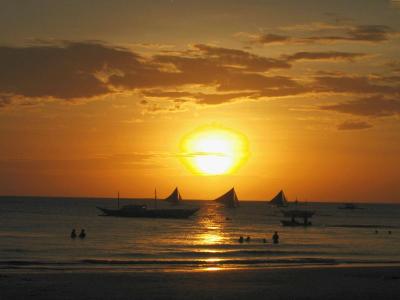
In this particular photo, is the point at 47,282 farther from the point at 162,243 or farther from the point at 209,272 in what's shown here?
the point at 162,243

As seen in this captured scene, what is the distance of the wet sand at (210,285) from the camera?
25875 mm

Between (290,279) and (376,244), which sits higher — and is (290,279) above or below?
below

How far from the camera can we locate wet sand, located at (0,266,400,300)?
25.9 metres

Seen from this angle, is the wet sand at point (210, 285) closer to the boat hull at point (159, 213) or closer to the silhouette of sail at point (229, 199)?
the boat hull at point (159, 213)

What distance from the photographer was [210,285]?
2892cm

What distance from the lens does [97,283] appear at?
29594 mm

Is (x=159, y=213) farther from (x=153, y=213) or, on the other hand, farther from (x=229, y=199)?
(x=229, y=199)

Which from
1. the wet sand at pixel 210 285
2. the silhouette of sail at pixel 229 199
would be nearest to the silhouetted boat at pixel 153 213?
the silhouette of sail at pixel 229 199

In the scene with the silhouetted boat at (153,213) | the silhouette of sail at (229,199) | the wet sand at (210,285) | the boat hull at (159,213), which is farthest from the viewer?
the silhouette of sail at (229,199)

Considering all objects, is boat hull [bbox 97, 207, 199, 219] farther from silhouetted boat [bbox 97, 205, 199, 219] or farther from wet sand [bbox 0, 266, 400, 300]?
wet sand [bbox 0, 266, 400, 300]

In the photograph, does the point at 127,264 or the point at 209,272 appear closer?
the point at 209,272

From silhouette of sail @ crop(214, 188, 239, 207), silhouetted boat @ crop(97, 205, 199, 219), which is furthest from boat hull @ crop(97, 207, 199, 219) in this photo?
silhouette of sail @ crop(214, 188, 239, 207)

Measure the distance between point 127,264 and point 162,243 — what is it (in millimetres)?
23137

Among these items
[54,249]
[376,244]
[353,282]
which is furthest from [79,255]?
[376,244]
